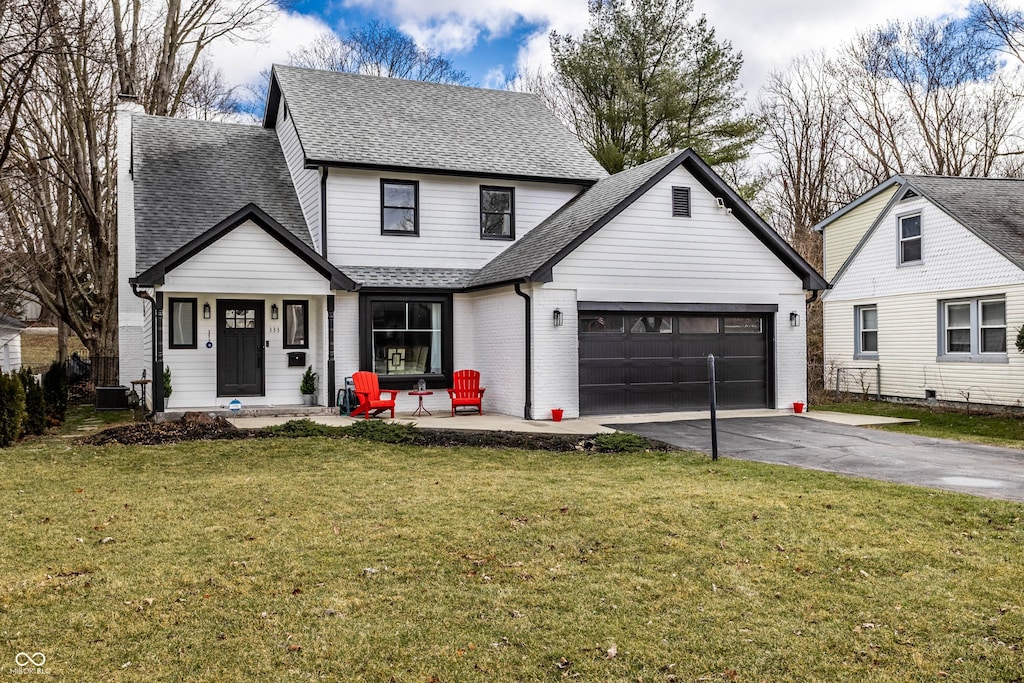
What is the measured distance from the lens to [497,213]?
18547 mm

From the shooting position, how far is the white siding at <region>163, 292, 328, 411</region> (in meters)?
16.0

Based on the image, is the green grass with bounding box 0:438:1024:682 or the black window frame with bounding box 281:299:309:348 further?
the black window frame with bounding box 281:299:309:348

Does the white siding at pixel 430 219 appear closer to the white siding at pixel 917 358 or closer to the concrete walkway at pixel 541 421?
the concrete walkway at pixel 541 421

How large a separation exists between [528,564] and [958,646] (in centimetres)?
277

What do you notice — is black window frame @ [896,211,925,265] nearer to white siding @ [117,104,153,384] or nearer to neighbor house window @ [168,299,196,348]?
neighbor house window @ [168,299,196,348]

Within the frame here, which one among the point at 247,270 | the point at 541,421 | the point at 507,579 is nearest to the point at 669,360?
the point at 541,421

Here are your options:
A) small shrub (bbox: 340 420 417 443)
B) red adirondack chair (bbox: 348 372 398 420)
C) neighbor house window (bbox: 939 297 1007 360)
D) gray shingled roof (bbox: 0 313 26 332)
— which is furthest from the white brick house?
gray shingled roof (bbox: 0 313 26 332)

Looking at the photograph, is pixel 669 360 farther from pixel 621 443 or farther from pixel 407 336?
pixel 407 336

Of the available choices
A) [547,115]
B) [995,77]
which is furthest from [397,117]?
[995,77]

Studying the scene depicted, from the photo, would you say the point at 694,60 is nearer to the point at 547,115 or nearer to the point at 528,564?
the point at 547,115

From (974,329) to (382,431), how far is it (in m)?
14.5

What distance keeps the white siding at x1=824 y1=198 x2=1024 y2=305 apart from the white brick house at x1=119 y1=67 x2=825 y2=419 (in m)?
4.56

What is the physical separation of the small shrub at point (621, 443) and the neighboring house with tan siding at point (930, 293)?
1111 centimetres

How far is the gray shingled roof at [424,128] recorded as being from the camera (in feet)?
57.7
